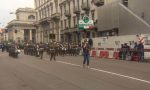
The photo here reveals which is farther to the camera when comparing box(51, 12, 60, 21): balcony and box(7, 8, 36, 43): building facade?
box(7, 8, 36, 43): building facade

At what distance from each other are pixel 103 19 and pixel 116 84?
96.6 ft

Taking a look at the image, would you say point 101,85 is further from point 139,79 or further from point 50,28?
point 50,28

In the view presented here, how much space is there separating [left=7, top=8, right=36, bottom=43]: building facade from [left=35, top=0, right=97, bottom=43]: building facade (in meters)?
32.8

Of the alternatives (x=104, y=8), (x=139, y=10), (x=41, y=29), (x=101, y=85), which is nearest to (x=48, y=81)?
(x=101, y=85)

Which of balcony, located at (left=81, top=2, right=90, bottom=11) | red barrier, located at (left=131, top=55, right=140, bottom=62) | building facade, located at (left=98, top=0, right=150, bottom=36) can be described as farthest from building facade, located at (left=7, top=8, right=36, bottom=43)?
red barrier, located at (left=131, top=55, right=140, bottom=62)

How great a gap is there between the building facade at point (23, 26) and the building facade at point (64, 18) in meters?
32.8

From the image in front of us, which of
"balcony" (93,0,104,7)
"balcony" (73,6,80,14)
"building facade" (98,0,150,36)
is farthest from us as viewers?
"balcony" (73,6,80,14)

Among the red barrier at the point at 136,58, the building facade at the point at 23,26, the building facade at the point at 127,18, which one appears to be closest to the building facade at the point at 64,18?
the building facade at the point at 127,18

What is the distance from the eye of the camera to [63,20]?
72438 millimetres

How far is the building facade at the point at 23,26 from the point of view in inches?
5103

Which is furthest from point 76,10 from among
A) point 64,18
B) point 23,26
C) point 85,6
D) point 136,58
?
point 23,26

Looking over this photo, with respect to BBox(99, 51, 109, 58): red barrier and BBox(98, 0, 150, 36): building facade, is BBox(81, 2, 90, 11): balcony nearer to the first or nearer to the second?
BBox(98, 0, 150, 36): building facade

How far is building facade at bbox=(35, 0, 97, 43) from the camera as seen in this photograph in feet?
190

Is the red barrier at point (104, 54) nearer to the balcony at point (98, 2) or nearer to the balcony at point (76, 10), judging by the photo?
the balcony at point (98, 2)
